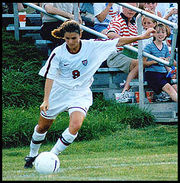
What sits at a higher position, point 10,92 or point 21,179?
point 21,179

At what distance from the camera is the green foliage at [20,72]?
11.3m

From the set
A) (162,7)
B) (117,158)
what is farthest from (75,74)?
(162,7)

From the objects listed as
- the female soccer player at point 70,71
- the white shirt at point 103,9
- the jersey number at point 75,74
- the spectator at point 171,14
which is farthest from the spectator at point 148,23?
the jersey number at point 75,74

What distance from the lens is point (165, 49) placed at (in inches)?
446

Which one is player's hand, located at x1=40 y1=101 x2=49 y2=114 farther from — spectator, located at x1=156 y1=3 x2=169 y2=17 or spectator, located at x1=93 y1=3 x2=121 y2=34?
spectator, located at x1=156 y1=3 x2=169 y2=17

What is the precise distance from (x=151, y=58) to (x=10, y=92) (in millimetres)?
2983

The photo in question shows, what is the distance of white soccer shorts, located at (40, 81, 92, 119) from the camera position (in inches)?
319

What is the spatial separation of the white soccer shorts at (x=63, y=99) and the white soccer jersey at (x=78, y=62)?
81 millimetres

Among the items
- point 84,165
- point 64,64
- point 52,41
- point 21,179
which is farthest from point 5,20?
point 21,179

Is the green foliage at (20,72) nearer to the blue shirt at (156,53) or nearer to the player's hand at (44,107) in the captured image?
the blue shirt at (156,53)

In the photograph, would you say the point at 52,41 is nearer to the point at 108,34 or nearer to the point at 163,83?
the point at 108,34

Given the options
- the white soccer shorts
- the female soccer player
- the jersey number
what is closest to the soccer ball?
the female soccer player

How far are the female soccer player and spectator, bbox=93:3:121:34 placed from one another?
3.48m

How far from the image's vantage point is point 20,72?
1181 cm
